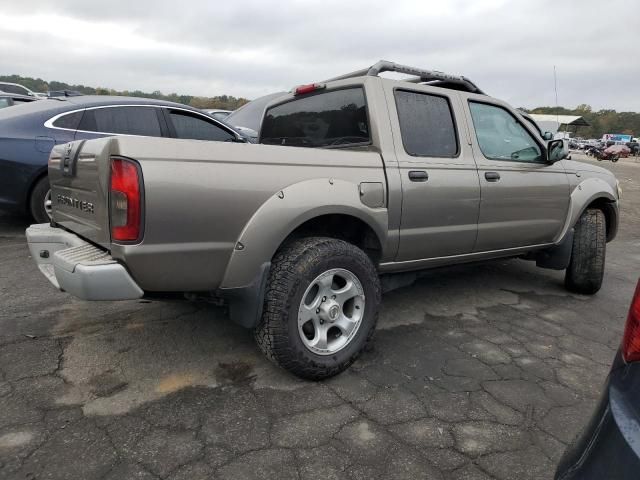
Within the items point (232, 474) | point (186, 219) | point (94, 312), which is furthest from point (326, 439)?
point (94, 312)

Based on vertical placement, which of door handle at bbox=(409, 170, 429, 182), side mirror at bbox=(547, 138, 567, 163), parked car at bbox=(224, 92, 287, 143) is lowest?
door handle at bbox=(409, 170, 429, 182)

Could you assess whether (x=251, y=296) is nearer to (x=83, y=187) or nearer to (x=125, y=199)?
(x=125, y=199)

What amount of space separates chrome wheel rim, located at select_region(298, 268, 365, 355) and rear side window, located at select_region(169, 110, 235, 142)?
3.65 meters

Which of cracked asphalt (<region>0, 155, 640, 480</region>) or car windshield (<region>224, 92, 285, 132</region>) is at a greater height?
car windshield (<region>224, 92, 285, 132</region>)

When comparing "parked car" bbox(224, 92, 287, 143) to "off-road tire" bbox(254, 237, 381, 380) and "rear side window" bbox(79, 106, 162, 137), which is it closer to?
"rear side window" bbox(79, 106, 162, 137)

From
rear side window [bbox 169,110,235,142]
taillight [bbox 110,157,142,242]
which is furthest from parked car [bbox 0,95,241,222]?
taillight [bbox 110,157,142,242]

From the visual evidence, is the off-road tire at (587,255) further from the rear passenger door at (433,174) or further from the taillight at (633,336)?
the taillight at (633,336)

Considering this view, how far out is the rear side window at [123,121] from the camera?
5.34 meters

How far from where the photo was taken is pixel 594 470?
1.16 m

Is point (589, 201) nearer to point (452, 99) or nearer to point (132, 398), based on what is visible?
point (452, 99)

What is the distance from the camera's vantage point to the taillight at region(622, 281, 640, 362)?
1.25 metres

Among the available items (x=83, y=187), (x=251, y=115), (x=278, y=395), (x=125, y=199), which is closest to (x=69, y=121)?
(x=251, y=115)

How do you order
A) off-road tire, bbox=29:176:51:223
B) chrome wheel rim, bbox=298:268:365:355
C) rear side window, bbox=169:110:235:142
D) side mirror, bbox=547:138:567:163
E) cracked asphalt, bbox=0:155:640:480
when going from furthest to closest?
rear side window, bbox=169:110:235:142 → off-road tire, bbox=29:176:51:223 → side mirror, bbox=547:138:567:163 → chrome wheel rim, bbox=298:268:365:355 → cracked asphalt, bbox=0:155:640:480

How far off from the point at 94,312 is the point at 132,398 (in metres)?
1.30
